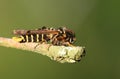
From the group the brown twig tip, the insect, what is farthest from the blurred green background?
the brown twig tip

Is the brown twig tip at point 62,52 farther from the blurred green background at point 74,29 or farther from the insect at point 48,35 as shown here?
the blurred green background at point 74,29

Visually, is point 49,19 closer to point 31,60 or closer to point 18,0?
point 18,0

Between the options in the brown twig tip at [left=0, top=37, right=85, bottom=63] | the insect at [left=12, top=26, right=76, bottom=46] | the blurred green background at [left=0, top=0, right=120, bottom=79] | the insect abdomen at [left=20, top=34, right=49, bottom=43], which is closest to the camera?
the brown twig tip at [left=0, top=37, right=85, bottom=63]

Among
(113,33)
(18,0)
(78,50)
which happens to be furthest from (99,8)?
(78,50)

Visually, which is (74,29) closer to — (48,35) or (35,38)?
(48,35)

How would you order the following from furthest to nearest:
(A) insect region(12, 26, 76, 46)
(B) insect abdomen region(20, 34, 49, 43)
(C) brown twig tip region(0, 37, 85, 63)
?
(A) insect region(12, 26, 76, 46) < (B) insect abdomen region(20, 34, 49, 43) < (C) brown twig tip region(0, 37, 85, 63)

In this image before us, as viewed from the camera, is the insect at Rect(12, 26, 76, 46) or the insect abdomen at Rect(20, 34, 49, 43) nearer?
the insect abdomen at Rect(20, 34, 49, 43)

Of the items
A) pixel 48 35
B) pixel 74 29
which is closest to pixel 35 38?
pixel 48 35

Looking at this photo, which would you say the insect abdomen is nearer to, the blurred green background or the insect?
the insect

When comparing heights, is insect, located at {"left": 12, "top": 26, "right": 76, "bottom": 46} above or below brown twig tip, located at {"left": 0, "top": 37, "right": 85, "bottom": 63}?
above
